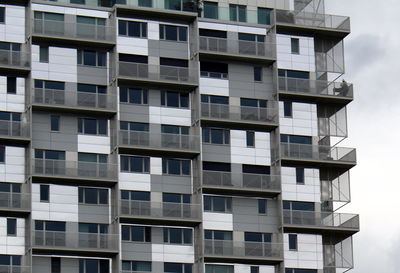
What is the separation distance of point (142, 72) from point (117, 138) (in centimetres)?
659

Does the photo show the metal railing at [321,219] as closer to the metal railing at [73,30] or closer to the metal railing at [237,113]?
the metal railing at [237,113]

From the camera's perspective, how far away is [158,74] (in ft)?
477

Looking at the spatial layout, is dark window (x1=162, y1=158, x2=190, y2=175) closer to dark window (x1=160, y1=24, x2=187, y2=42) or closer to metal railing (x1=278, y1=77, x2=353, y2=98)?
dark window (x1=160, y1=24, x2=187, y2=42)

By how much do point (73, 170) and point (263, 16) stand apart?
76.7 ft

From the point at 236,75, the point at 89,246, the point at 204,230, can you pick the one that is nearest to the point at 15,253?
the point at 89,246

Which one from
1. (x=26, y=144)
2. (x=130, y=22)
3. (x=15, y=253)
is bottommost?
(x=15, y=253)

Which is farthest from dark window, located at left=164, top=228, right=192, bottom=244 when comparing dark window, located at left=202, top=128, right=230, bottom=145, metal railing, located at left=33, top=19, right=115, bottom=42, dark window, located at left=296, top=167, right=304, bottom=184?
metal railing, located at left=33, top=19, right=115, bottom=42

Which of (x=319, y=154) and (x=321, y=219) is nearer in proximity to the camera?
(x=321, y=219)

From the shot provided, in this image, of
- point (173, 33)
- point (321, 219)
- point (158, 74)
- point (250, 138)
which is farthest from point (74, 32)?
point (321, 219)

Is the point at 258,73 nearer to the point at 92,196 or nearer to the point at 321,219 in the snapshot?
the point at 321,219

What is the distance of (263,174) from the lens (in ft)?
481

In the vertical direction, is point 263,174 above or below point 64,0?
below

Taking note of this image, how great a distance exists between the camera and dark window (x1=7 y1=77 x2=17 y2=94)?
141000 millimetres

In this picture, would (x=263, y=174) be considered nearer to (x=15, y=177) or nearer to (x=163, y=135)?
(x=163, y=135)
